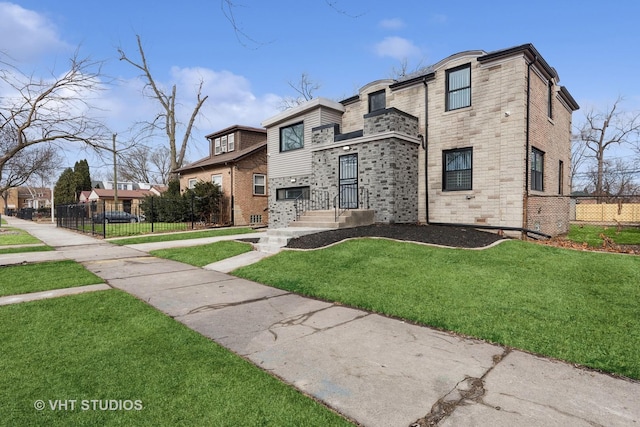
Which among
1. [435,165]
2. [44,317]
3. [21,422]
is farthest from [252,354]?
[435,165]

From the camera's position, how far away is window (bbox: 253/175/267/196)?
2305 centimetres

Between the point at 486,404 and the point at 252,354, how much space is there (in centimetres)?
217

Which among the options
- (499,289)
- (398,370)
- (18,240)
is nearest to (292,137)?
(18,240)

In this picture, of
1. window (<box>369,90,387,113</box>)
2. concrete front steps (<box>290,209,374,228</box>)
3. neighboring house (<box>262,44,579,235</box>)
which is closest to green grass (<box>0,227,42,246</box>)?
concrete front steps (<box>290,209,374,228</box>)

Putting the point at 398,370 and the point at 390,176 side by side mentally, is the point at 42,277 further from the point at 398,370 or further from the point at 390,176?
the point at 390,176

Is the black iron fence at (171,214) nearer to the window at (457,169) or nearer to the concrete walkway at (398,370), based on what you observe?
the window at (457,169)

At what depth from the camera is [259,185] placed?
23.4m

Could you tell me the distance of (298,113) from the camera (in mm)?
16297

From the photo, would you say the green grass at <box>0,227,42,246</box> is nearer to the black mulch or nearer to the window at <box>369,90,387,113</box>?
the black mulch

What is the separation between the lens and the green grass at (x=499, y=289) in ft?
12.4

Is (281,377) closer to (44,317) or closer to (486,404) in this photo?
(486,404)

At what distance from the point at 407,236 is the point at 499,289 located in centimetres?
440

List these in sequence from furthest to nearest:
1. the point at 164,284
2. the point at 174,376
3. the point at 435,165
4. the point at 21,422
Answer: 1. the point at 435,165
2. the point at 164,284
3. the point at 174,376
4. the point at 21,422

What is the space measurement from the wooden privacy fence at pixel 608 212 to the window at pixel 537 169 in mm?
15616
